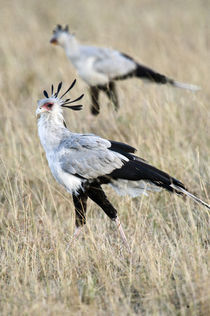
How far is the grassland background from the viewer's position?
277 centimetres

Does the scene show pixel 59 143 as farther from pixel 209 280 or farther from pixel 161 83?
pixel 161 83

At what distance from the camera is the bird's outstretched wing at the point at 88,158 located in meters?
3.46

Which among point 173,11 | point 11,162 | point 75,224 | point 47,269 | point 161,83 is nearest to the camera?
point 47,269

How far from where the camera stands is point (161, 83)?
6469 millimetres

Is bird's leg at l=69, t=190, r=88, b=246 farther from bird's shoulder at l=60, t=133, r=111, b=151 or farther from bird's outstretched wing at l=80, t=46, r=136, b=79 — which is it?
bird's outstretched wing at l=80, t=46, r=136, b=79

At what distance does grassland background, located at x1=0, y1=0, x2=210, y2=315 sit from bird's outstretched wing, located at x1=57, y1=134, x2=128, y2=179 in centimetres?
26

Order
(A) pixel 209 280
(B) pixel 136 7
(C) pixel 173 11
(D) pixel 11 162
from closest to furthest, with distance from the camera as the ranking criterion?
(A) pixel 209 280
(D) pixel 11 162
(C) pixel 173 11
(B) pixel 136 7

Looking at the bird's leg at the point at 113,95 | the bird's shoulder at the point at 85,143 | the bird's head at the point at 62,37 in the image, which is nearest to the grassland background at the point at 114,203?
the bird's leg at the point at 113,95

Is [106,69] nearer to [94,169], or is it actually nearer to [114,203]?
[114,203]

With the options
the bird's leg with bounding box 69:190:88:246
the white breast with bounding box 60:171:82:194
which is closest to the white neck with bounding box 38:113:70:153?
the white breast with bounding box 60:171:82:194

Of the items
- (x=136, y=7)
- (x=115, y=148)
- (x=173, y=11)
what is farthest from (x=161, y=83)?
(x=136, y=7)

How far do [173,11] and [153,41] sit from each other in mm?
3208

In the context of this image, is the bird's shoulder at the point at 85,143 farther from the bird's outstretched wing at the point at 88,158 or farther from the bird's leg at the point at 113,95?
the bird's leg at the point at 113,95

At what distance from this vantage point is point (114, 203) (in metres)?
4.30
